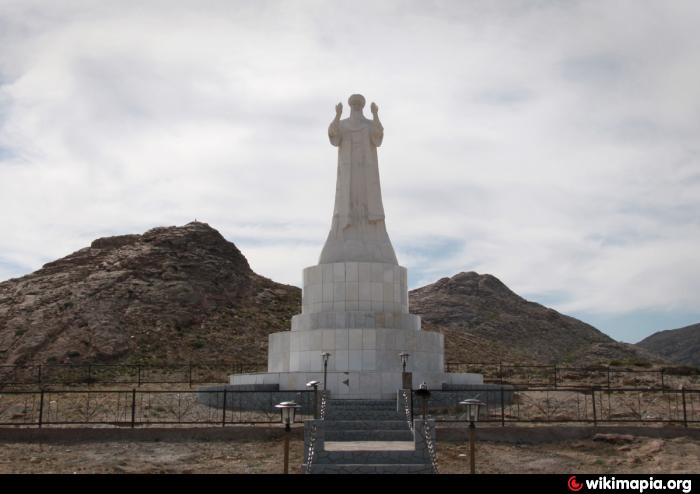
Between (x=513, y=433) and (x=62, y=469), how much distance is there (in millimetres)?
8433

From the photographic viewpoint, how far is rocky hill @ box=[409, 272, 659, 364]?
2424 inches

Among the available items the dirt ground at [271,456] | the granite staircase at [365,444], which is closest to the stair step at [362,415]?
the granite staircase at [365,444]

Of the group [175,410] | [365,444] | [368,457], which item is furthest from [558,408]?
[175,410]

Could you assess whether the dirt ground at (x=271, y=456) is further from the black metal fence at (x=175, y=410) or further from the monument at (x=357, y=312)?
the monument at (x=357, y=312)

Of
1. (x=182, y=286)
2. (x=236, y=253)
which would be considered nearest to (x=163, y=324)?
(x=182, y=286)

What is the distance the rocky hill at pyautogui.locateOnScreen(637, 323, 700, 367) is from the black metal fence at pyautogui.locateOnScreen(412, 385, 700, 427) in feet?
211

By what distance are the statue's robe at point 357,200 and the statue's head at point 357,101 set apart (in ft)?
1.53

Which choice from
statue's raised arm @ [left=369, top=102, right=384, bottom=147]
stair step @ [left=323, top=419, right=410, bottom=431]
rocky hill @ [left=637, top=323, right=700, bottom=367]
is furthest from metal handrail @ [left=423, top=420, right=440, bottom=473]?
rocky hill @ [left=637, top=323, right=700, bottom=367]

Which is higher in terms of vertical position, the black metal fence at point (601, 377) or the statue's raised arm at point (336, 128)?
the statue's raised arm at point (336, 128)

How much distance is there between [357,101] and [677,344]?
74.2 metres

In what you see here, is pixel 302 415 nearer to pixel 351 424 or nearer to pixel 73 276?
pixel 351 424

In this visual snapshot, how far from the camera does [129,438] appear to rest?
590 inches

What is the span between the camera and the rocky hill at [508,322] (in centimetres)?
6156
